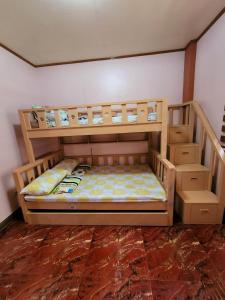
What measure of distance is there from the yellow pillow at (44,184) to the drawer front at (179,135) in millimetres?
1793


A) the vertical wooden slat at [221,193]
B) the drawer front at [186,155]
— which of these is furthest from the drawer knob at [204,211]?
the drawer front at [186,155]

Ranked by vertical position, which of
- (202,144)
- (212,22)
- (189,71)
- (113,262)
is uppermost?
(212,22)

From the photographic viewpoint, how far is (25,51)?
2018 millimetres

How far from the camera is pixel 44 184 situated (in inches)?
66.2

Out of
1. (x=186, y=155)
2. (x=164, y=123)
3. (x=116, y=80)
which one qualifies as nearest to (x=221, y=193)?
(x=186, y=155)

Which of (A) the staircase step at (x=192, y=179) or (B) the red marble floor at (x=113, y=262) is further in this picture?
(A) the staircase step at (x=192, y=179)

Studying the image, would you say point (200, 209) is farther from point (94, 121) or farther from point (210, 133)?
point (94, 121)

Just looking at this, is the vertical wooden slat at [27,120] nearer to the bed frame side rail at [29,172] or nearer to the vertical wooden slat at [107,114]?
the bed frame side rail at [29,172]

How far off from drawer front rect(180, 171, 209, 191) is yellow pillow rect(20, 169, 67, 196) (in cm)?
165

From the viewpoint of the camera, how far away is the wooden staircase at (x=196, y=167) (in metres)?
1.55

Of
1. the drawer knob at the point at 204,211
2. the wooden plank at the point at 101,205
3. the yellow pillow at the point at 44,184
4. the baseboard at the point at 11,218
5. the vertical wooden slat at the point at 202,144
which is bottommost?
the baseboard at the point at 11,218

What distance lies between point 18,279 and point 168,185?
1.60 m

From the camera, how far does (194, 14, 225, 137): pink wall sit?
161 cm

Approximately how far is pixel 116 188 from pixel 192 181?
1.00m
